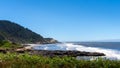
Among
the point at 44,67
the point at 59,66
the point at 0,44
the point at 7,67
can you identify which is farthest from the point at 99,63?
the point at 0,44

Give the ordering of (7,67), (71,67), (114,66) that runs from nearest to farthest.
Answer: (7,67) < (71,67) < (114,66)

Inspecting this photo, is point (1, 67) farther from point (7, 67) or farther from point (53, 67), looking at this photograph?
point (53, 67)

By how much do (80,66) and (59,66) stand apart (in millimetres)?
1505

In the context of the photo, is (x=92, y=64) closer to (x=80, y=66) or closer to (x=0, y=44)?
(x=80, y=66)

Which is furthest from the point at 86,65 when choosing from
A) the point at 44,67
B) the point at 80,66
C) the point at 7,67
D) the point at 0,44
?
the point at 0,44

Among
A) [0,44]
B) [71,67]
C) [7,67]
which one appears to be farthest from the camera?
[0,44]

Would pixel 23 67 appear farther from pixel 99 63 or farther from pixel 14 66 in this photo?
pixel 99 63

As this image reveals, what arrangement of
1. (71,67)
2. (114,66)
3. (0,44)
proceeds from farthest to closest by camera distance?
(0,44) → (114,66) → (71,67)

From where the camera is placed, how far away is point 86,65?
24.8 metres

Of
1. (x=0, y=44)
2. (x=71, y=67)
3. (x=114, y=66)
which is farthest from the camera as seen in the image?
(x=0, y=44)

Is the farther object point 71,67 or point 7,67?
point 71,67

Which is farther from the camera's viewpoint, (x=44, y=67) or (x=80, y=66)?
(x=80, y=66)

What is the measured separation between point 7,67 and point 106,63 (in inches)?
346

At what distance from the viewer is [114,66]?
25.2 meters
